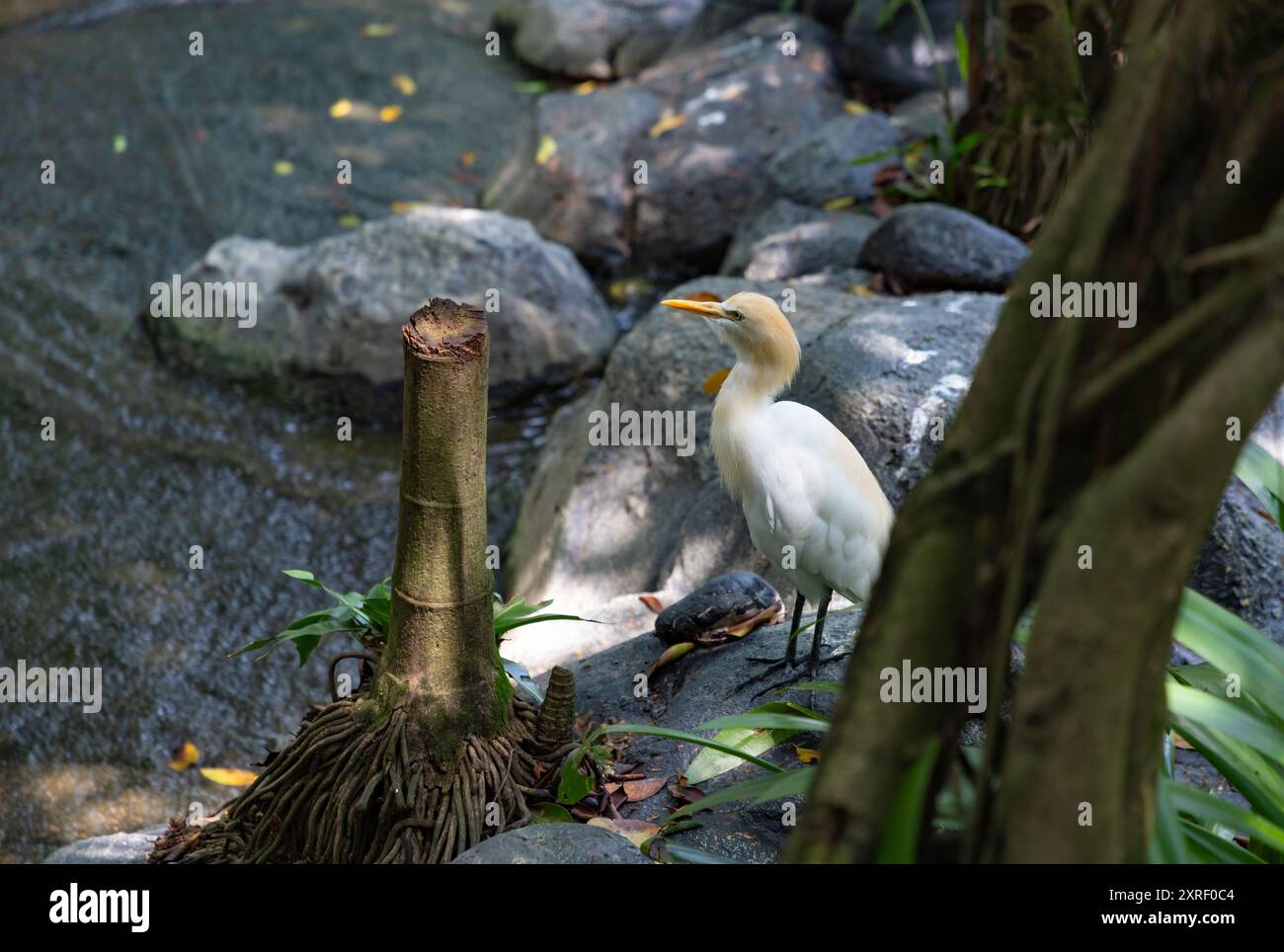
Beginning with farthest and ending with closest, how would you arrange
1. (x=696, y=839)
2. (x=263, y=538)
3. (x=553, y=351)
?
(x=553, y=351)
(x=263, y=538)
(x=696, y=839)

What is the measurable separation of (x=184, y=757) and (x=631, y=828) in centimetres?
251

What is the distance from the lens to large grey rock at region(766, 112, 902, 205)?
278 inches

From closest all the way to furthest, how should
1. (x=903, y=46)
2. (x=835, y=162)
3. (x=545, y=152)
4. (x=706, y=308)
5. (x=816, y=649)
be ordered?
(x=816, y=649) < (x=706, y=308) < (x=835, y=162) < (x=545, y=152) < (x=903, y=46)

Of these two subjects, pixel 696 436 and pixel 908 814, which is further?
pixel 696 436

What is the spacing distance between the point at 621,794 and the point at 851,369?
88.8 inches

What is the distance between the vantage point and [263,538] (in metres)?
5.56

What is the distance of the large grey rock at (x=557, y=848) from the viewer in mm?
2193

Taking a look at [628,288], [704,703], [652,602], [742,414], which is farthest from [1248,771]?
[628,288]

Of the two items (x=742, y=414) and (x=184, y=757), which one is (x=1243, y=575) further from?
(x=184, y=757)

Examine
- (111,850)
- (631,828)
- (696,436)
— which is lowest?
(111,850)

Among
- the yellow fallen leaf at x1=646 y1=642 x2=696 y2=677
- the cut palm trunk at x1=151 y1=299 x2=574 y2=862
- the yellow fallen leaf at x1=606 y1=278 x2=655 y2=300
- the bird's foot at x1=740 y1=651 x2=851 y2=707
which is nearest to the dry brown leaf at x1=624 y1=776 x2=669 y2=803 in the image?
the cut palm trunk at x1=151 y1=299 x2=574 y2=862

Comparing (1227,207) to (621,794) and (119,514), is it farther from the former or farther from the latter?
(119,514)

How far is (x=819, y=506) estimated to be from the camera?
326 cm

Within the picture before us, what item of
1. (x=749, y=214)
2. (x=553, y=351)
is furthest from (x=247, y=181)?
(x=749, y=214)
